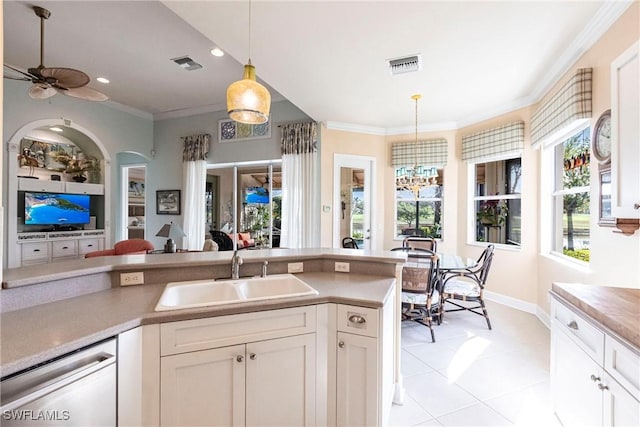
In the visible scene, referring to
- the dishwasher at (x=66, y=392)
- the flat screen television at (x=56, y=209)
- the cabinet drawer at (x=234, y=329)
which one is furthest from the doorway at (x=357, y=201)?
the flat screen television at (x=56, y=209)

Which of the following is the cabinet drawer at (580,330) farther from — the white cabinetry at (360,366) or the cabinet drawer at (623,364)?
the white cabinetry at (360,366)

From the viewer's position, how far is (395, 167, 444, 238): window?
525 cm

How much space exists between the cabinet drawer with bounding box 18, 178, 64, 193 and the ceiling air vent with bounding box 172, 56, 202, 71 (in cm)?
311

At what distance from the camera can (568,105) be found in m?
2.75

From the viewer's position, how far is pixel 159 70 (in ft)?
13.8

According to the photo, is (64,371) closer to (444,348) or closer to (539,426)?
(539,426)

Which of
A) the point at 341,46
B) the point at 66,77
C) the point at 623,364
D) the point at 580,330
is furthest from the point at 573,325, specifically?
the point at 66,77

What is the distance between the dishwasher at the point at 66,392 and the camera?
0.93 metres

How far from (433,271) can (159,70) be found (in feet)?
14.5

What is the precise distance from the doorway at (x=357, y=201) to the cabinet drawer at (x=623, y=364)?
4.03 metres

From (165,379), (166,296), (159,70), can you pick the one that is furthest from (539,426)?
(159,70)

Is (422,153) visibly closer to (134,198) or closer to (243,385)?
(243,385)

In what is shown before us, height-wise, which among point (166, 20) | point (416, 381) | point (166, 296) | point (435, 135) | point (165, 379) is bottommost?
point (416, 381)

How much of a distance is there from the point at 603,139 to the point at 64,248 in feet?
23.6
